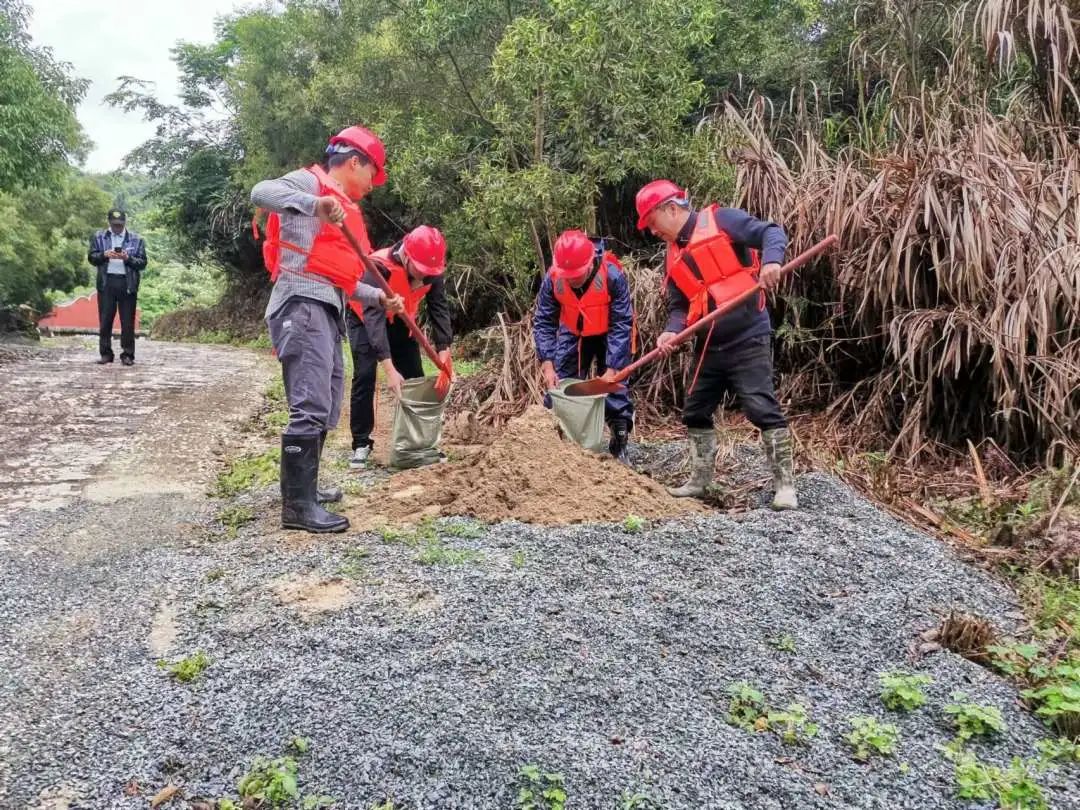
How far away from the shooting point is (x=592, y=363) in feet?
17.2

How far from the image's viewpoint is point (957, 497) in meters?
4.10

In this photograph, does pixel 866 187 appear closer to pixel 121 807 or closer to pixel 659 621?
pixel 659 621

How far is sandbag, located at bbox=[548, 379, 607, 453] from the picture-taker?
4.30 metres

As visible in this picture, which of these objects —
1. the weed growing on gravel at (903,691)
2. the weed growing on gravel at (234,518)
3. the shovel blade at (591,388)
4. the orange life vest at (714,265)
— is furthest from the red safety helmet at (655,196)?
the weed growing on gravel at (903,691)

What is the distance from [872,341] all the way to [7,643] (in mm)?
5057

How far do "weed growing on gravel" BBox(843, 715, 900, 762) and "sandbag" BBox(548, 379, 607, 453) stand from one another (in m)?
2.42

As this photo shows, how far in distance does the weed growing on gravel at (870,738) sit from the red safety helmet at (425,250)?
322 centimetres

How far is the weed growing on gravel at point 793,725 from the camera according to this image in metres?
1.95

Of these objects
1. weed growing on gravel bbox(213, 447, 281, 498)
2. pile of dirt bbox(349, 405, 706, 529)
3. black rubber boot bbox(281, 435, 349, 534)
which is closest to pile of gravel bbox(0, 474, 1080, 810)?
black rubber boot bbox(281, 435, 349, 534)

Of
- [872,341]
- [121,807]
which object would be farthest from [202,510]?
[872,341]

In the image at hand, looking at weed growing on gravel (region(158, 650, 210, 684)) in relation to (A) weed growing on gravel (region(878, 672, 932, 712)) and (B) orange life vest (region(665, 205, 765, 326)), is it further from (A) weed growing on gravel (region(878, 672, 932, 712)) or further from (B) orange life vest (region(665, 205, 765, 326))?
(B) orange life vest (region(665, 205, 765, 326))

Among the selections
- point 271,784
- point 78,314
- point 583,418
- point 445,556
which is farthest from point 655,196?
point 78,314

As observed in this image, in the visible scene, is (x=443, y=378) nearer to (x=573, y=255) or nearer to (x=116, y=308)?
(x=573, y=255)

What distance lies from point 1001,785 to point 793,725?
452mm
